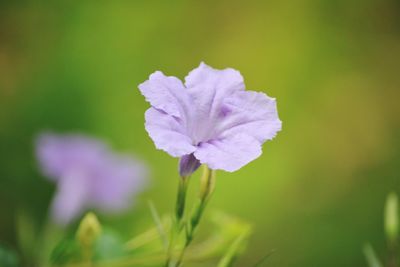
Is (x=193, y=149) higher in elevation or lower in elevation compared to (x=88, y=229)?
higher

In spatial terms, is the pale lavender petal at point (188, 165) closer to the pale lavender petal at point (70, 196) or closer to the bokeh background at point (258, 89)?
the pale lavender petal at point (70, 196)

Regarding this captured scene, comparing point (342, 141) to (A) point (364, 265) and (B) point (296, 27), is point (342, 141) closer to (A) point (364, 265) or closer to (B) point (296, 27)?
(B) point (296, 27)

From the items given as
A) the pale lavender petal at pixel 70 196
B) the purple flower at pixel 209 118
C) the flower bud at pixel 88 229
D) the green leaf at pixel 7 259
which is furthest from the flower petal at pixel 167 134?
the pale lavender petal at pixel 70 196

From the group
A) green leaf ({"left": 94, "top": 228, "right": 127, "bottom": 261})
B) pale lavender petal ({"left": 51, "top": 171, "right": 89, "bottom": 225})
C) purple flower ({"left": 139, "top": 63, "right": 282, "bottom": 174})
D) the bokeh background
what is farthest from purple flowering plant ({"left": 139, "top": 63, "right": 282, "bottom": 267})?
the bokeh background

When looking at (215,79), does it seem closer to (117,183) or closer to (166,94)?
(166,94)

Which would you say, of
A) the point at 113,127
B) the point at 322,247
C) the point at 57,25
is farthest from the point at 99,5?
the point at 322,247

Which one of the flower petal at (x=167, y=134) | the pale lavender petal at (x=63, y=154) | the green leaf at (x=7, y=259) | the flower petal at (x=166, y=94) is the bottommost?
the pale lavender petal at (x=63, y=154)

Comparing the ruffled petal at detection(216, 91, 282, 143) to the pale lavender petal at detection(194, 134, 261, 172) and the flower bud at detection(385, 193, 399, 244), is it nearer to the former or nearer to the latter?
the pale lavender petal at detection(194, 134, 261, 172)

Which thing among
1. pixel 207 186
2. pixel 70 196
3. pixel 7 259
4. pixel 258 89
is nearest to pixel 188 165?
pixel 207 186
